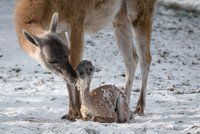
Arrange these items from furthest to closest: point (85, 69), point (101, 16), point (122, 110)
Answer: point (101, 16), point (122, 110), point (85, 69)

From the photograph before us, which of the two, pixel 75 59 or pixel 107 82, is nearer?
pixel 75 59

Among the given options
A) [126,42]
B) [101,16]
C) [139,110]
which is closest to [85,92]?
[139,110]

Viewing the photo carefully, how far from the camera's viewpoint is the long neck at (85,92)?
6680mm

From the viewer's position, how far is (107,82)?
33.4 ft

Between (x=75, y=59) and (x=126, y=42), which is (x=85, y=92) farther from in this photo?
(x=126, y=42)

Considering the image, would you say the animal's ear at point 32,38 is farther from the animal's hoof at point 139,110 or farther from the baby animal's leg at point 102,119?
the animal's hoof at point 139,110

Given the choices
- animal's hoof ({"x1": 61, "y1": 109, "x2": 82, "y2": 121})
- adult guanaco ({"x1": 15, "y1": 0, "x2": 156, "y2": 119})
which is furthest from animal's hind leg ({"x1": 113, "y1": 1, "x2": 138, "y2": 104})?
animal's hoof ({"x1": 61, "y1": 109, "x2": 82, "y2": 121})

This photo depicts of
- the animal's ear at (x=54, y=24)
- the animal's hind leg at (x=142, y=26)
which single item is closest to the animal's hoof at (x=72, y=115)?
the animal's ear at (x=54, y=24)

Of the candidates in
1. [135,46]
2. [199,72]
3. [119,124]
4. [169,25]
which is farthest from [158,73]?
[169,25]

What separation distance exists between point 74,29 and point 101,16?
32.2 inches

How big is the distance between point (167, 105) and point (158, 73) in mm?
3087

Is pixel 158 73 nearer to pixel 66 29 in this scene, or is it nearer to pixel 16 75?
pixel 16 75

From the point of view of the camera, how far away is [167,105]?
8484 millimetres

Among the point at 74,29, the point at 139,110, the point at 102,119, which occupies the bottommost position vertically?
the point at 139,110
